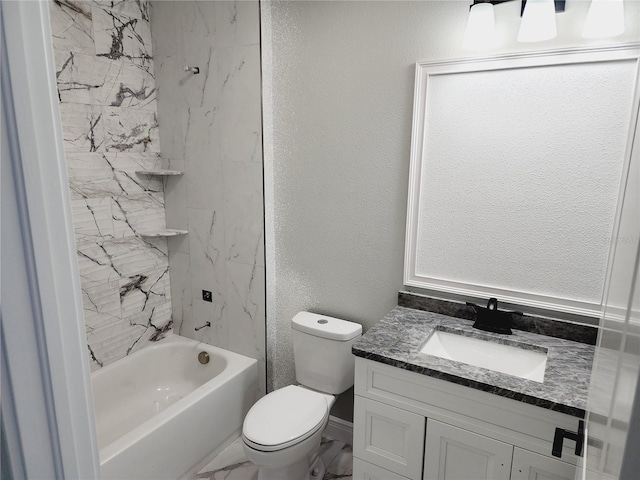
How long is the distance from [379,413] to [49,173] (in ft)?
5.00

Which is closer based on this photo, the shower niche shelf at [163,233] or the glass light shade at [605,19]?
the glass light shade at [605,19]

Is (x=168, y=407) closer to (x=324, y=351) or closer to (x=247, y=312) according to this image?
(x=247, y=312)

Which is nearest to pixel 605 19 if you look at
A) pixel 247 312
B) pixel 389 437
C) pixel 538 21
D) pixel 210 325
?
pixel 538 21

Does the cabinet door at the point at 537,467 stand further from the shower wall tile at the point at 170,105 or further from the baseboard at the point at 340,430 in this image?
the shower wall tile at the point at 170,105

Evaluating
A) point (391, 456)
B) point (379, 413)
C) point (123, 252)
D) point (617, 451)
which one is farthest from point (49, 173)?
point (123, 252)

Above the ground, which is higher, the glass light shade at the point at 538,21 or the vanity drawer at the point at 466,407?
the glass light shade at the point at 538,21

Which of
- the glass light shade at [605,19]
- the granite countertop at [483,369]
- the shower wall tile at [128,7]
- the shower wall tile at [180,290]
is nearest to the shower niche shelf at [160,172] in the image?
the shower wall tile at [180,290]

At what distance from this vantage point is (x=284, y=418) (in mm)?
1852

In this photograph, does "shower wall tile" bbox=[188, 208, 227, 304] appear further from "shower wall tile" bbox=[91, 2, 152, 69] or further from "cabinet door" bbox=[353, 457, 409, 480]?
"cabinet door" bbox=[353, 457, 409, 480]

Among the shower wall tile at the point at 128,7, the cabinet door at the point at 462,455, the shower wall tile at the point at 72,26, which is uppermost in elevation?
the shower wall tile at the point at 128,7

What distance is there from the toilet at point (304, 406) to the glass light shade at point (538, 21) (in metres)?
1.45

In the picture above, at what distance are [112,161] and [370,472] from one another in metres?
2.07

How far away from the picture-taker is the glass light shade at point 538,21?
1.48 metres

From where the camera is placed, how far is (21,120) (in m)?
0.36
